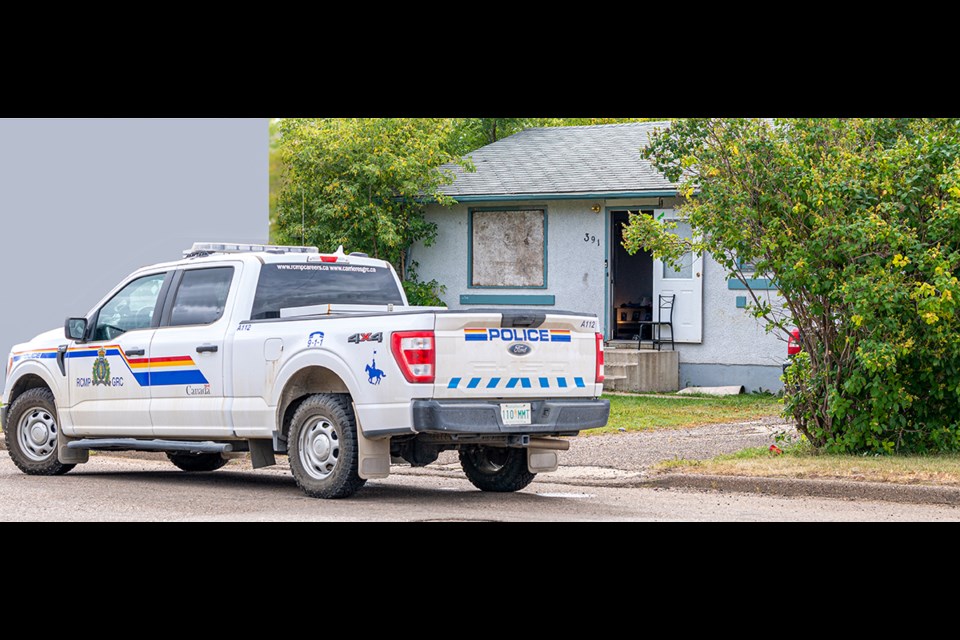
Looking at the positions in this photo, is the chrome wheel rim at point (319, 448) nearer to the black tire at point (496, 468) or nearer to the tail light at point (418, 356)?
the tail light at point (418, 356)

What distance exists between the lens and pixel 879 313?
12031 mm

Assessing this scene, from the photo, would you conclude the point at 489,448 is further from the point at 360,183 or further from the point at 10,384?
the point at 360,183

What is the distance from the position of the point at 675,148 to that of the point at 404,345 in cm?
801

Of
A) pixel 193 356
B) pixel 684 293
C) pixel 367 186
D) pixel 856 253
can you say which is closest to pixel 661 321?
pixel 684 293

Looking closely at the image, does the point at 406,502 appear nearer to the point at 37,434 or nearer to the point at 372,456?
the point at 372,456

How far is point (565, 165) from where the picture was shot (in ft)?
81.0

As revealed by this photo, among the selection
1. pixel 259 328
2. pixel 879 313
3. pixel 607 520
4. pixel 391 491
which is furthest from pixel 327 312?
pixel 879 313

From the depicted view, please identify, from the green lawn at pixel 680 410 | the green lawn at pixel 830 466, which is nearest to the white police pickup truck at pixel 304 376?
the green lawn at pixel 830 466

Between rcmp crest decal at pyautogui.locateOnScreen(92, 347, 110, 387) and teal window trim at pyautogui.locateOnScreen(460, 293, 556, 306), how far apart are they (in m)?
12.3

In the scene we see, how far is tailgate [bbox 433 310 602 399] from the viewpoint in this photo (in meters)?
10.0

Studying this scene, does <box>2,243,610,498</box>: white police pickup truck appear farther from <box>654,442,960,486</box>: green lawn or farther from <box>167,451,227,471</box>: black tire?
<box>654,442,960,486</box>: green lawn

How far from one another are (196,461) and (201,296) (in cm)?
248

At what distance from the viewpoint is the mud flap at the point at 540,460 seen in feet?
36.4

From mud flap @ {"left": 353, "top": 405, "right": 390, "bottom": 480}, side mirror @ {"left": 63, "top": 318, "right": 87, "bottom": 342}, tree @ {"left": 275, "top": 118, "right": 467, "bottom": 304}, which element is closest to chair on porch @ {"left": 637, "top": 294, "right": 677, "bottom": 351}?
tree @ {"left": 275, "top": 118, "right": 467, "bottom": 304}
